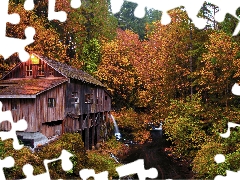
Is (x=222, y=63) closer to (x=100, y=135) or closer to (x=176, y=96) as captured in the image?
(x=176, y=96)

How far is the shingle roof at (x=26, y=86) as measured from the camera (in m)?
20.2

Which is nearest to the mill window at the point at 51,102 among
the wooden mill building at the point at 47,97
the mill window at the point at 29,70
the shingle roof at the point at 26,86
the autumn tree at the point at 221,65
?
the wooden mill building at the point at 47,97

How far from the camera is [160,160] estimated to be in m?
25.5

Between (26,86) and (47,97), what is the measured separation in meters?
1.69

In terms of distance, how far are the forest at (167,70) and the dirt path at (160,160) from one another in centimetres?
90

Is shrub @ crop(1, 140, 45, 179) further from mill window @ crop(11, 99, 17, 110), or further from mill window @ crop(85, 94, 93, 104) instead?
mill window @ crop(85, 94, 93, 104)

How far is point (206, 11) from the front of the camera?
26.1 meters

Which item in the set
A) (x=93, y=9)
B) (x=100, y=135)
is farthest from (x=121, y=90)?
(x=93, y=9)

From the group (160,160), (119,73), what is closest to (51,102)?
(160,160)

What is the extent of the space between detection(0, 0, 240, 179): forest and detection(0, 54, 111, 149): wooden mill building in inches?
146

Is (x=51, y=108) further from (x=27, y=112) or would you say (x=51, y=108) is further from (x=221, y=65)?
(x=221, y=65)

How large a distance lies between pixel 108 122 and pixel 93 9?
18.8 metres

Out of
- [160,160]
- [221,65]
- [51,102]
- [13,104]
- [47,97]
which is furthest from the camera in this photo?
[160,160]

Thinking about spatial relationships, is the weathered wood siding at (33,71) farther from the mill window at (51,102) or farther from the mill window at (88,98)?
the mill window at (88,98)
